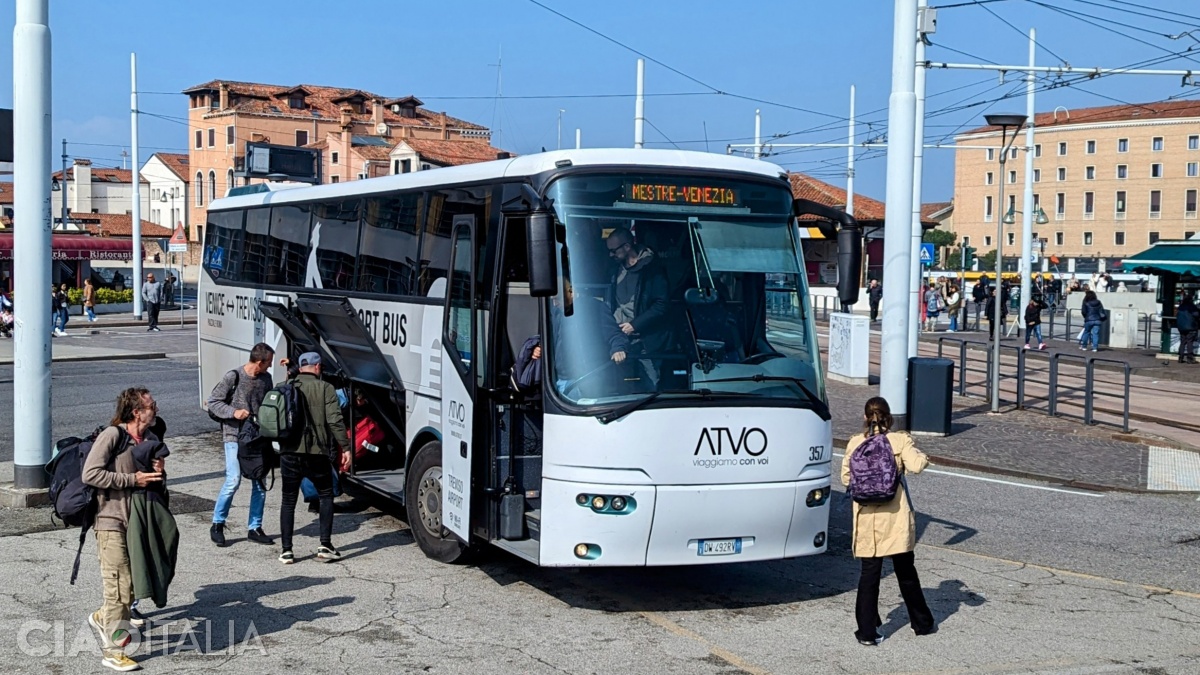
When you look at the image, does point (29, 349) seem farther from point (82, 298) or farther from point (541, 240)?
point (82, 298)

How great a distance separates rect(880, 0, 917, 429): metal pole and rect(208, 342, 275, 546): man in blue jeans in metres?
9.37

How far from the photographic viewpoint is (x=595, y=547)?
8094 millimetres

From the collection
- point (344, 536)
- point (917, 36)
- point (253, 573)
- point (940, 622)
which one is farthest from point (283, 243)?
point (917, 36)

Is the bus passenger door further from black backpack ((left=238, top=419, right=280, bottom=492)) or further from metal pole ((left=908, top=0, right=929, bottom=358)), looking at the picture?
metal pole ((left=908, top=0, right=929, bottom=358))

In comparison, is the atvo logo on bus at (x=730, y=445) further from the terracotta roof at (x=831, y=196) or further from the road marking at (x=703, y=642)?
the terracotta roof at (x=831, y=196)

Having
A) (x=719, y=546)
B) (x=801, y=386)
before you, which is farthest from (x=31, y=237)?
(x=801, y=386)

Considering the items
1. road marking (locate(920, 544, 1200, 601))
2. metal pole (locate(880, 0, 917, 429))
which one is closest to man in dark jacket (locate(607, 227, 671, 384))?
road marking (locate(920, 544, 1200, 601))

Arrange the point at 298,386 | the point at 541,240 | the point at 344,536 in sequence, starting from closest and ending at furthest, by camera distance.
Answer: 1. the point at 541,240
2. the point at 298,386
3. the point at 344,536

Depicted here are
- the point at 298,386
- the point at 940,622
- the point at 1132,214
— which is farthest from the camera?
the point at 1132,214

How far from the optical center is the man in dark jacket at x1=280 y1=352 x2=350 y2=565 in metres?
9.57

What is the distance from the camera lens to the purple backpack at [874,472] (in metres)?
7.67

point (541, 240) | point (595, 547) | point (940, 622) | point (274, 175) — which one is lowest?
point (940, 622)

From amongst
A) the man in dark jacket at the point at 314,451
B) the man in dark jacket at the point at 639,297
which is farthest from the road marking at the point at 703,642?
the man in dark jacket at the point at 314,451

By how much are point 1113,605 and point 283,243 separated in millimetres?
8945
